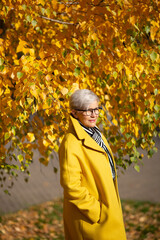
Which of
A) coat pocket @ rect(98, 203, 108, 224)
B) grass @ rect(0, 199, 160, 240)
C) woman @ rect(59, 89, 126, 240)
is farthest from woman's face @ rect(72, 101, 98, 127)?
grass @ rect(0, 199, 160, 240)

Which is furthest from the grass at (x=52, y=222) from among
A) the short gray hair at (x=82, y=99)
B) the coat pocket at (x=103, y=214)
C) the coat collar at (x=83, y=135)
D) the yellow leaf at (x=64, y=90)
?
the short gray hair at (x=82, y=99)

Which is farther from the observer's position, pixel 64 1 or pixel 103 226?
pixel 64 1

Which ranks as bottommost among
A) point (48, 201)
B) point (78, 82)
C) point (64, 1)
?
point (48, 201)

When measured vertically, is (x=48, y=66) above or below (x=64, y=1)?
below

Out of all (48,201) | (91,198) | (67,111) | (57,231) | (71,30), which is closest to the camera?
(91,198)

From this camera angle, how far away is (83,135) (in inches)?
79.7

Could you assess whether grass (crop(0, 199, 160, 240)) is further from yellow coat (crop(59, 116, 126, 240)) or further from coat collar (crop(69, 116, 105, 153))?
coat collar (crop(69, 116, 105, 153))

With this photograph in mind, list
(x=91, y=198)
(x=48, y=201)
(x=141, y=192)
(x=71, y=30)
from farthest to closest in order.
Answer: (x=141, y=192)
(x=48, y=201)
(x=71, y=30)
(x=91, y=198)

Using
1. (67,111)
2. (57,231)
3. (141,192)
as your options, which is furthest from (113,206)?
(141,192)

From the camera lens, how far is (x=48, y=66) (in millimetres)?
2824

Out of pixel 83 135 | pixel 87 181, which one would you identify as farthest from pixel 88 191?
pixel 83 135

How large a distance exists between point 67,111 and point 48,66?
514 mm

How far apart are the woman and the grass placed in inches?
125

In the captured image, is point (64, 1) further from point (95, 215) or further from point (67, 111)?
point (95, 215)
